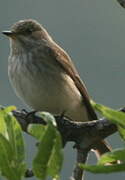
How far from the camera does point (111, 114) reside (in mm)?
1455

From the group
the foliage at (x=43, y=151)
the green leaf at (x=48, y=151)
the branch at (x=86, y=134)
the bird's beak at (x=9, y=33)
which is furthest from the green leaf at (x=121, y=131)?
the bird's beak at (x=9, y=33)

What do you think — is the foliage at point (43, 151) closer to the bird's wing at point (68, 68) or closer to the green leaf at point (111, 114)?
the green leaf at point (111, 114)

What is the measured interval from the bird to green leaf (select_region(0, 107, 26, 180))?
385 cm

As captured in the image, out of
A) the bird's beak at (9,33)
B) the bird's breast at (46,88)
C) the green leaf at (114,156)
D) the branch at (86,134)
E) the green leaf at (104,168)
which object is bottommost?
the green leaf at (104,168)

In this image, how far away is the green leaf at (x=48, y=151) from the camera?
1444 mm

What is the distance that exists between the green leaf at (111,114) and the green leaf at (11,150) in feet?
0.58

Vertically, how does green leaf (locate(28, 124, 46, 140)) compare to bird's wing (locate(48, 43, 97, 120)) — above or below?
below

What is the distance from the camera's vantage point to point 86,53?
83.5ft

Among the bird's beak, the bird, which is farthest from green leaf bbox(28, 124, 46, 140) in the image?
the bird's beak

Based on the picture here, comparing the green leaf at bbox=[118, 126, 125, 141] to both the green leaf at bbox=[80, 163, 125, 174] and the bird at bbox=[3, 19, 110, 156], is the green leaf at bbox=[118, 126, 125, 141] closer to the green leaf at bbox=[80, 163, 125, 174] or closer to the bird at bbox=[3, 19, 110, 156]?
the green leaf at bbox=[80, 163, 125, 174]

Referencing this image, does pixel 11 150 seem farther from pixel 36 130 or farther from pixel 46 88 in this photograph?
pixel 46 88

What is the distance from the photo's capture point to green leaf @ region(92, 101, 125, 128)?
1445 millimetres

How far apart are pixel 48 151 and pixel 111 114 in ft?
0.46

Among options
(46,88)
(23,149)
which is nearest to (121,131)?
(23,149)
